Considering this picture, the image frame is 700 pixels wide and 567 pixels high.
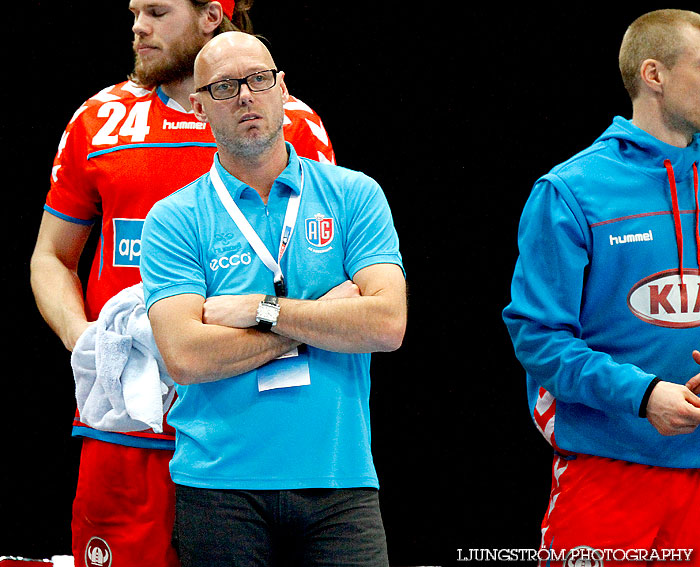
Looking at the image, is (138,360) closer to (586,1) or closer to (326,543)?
(326,543)

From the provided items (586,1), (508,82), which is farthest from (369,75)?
(586,1)

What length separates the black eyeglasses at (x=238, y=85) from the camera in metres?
2.47

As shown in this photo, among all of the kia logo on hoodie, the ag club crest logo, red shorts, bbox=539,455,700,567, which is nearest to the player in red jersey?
the ag club crest logo

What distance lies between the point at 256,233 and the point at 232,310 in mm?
200

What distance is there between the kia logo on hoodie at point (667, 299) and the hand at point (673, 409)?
0.71 feet

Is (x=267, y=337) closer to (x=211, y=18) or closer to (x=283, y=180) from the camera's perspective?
(x=283, y=180)

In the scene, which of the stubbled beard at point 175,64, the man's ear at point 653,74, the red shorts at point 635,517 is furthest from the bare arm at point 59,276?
the man's ear at point 653,74

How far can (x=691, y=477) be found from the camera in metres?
2.61

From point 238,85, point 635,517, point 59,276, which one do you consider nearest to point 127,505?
point 59,276

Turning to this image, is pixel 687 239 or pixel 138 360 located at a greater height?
pixel 687 239

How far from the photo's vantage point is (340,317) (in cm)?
225

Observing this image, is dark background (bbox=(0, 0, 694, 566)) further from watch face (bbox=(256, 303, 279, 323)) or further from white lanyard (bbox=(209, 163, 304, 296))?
watch face (bbox=(256, 303, 279, 323))

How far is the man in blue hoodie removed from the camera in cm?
259

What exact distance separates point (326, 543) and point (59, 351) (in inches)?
83.5
